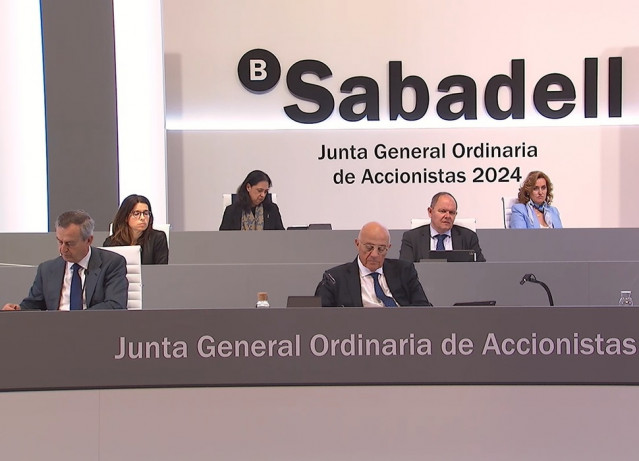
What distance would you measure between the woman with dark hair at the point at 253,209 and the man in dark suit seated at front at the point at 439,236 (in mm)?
1684

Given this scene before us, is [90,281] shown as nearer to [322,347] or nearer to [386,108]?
[322,347]

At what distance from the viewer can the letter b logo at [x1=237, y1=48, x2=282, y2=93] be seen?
9.70 meters

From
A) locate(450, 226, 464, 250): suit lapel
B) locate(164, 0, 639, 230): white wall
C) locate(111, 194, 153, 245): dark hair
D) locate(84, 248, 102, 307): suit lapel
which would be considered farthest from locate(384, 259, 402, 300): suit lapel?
locate(164, 0, 639, 230): white wall

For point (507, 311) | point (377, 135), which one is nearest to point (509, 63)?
point (377, 135)

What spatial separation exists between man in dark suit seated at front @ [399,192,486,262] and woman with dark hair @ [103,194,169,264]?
168 centimetres

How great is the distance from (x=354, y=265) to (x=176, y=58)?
588 centimetres

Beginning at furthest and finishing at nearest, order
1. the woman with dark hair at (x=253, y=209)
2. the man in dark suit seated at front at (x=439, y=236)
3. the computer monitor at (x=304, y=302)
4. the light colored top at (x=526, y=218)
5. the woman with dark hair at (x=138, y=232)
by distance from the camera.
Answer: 1. the woman with dark hair at (x=253, y=209)
2. the light colored top at (x=526, y=218)
3. the man in dark suit seated at front at (x=439, y=236)
4. the woman with dark hair at (x=138, y=232)
5. the computer monitor at (x=304, y=302)

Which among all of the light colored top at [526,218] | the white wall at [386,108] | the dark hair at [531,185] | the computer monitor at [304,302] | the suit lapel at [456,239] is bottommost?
the computer monitor at [304,302]

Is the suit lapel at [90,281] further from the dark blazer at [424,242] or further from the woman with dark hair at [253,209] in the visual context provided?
the woman with dark hair at [253,209]

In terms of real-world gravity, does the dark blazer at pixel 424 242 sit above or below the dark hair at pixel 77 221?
below

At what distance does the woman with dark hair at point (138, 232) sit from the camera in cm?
586

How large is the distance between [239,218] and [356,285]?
3.13 metres

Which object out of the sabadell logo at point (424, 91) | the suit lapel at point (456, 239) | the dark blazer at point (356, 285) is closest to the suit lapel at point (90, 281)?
the dark blazer at point (356, 285)

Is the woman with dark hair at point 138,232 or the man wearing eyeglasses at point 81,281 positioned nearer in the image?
the man wearing eyeglasses at point 81,281
